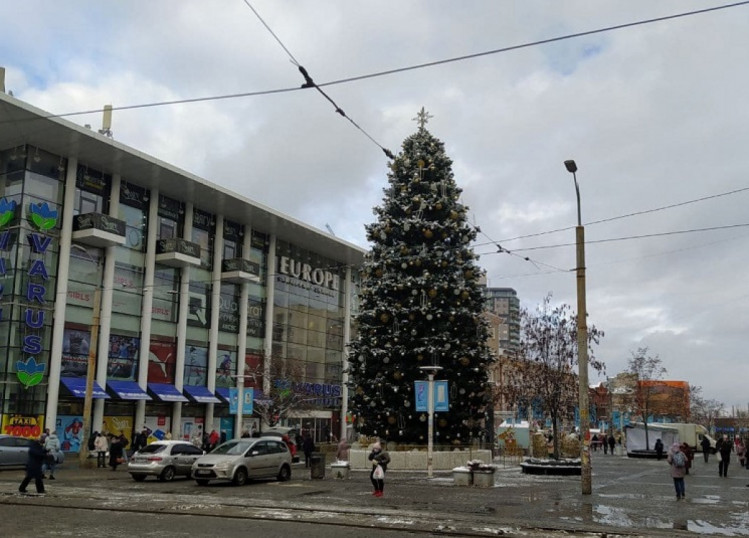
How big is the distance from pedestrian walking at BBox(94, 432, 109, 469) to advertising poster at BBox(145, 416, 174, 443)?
1306 centimetres

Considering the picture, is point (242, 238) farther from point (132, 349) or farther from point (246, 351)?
point (132, 349)

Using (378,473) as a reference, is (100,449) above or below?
below

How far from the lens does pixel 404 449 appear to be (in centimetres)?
3123

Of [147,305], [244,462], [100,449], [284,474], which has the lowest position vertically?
→ [284,474]

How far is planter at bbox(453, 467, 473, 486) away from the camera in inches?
954

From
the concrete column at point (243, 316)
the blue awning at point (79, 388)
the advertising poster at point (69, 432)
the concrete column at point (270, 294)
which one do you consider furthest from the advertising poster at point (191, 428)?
the advertising poster at point (69, 432)

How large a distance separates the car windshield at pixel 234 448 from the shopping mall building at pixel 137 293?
9.96m

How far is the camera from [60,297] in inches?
1639

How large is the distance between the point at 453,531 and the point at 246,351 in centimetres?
4552

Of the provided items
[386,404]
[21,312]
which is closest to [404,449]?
[386,404]

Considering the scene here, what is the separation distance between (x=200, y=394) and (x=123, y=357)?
6757 mm

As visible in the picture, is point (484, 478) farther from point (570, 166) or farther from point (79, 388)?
point (79, 388)

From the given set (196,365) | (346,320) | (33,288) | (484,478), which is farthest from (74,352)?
(346,320)

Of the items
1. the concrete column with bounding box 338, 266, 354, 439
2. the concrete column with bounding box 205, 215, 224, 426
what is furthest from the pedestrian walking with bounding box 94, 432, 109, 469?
the concrete column with bounding box 338, 266, 354, 439
